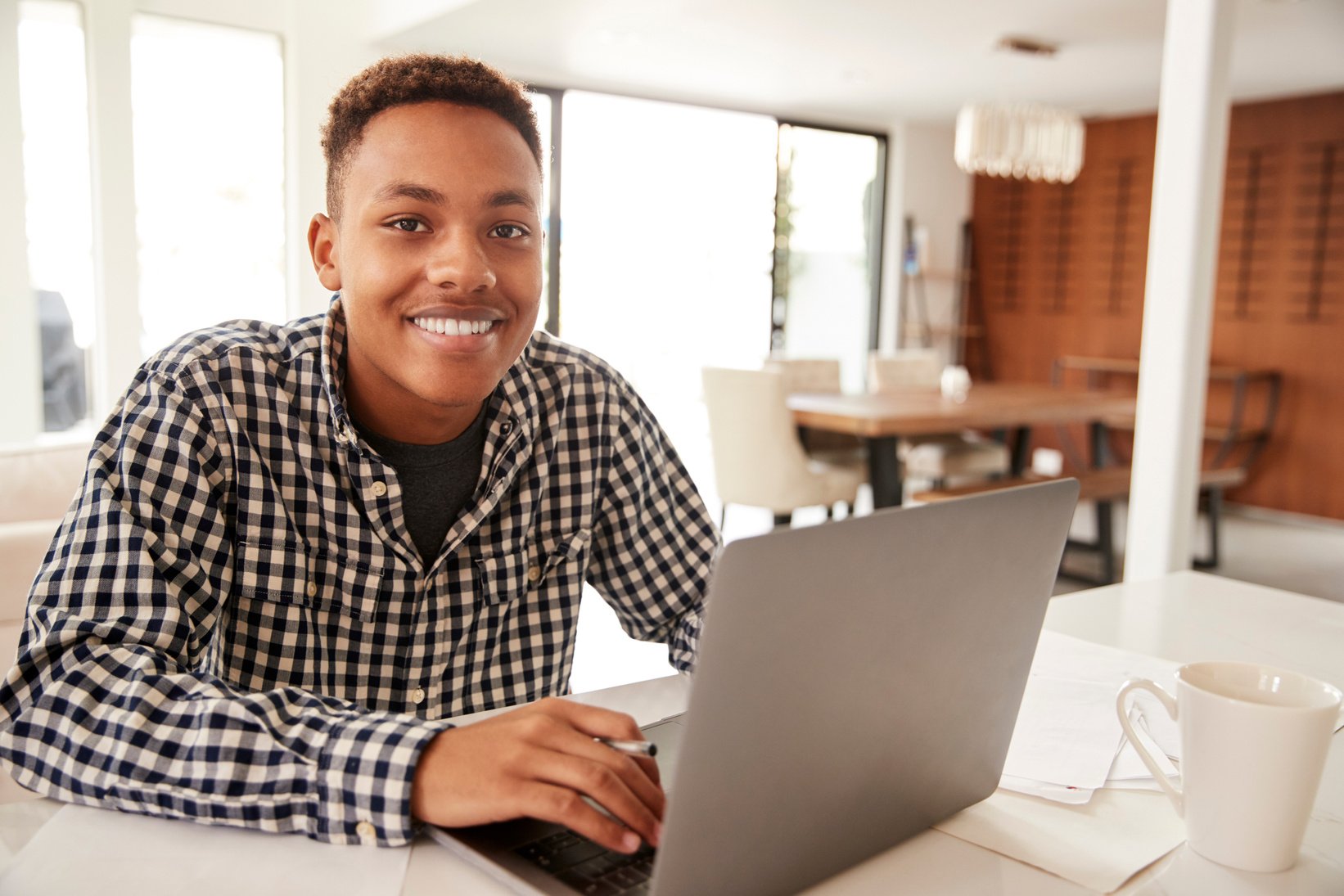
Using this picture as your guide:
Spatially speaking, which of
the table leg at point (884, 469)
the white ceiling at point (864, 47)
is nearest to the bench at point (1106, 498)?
the table leg at point (884, 469)

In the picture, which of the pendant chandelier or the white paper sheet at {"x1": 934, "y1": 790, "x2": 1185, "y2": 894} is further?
the pendant chandelier

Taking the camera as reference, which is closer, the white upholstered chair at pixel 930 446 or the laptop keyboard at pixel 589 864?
the laptop keyboard at pixel 589 864

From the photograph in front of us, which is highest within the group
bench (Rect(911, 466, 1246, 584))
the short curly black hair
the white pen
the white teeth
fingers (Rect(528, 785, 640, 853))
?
the short curly black hair

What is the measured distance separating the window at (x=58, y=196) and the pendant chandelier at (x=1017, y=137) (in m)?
3.71

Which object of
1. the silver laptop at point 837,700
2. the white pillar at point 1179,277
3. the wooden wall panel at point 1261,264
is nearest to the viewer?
the silver laptop at point 837,700

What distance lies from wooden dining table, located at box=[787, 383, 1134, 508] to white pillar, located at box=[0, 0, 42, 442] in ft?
10.1

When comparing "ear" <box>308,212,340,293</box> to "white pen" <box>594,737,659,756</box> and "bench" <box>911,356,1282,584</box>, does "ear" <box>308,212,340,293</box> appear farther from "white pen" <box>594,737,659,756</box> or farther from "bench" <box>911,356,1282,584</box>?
"bench" <box>911,356,1282,584</box>

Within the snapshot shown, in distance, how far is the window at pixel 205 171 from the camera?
14.4 ft

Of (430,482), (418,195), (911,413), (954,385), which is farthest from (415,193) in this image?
(954,385)

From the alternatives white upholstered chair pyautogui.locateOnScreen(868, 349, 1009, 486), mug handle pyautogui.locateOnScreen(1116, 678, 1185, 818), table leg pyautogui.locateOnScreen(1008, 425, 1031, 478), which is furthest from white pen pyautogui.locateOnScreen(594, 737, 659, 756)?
table leg pyautogui.locateOnScreen(1008, 425, 1031, 478)

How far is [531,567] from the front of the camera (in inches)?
44.6

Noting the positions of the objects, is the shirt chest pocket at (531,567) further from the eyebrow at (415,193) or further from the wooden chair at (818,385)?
the wooden chair at (818,385)

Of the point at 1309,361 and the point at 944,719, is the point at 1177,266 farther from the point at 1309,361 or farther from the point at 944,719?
the point at 1309,361

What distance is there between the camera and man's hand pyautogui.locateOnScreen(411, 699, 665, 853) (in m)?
0.63
